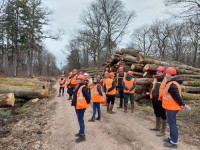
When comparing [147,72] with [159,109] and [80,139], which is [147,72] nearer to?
[159,109]

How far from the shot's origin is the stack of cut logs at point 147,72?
51.5 feet

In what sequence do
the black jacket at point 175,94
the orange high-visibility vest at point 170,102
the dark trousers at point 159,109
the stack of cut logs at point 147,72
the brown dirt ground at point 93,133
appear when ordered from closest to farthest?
1. the black jacket at point 175,94
2. the orange high-visibility vest at point 170,102
3. the brown dirt ground at point 93,133
4. the dark trousers at point 159,109
5. the stack of cut logs at point 147,72

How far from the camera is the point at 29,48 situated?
42344 millimetres

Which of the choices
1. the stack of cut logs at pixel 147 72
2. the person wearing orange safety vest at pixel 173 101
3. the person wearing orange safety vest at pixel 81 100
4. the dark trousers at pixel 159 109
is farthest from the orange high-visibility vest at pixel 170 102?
the stack of cut logs at pixel 147 72

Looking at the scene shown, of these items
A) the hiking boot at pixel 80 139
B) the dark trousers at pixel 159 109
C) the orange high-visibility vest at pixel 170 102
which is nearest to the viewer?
the orange high-visibility vest at pixel 170 102

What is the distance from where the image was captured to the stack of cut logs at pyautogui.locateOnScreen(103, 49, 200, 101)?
15.7 meters

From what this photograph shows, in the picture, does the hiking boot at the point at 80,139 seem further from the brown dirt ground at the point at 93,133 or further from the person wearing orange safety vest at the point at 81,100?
the brown dirt ground at the point at 93,133

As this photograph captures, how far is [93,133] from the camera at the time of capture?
8539 millimetres

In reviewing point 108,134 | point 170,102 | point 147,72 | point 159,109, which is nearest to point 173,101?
point 170,102

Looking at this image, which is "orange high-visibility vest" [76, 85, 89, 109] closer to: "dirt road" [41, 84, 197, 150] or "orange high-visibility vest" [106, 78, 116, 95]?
"dirt road" [41, 84, 197, 150]

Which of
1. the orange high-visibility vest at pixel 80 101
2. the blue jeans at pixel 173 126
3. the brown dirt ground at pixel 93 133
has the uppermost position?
the orange high-visibility vest at pixel 80 101

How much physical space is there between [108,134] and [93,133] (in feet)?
1.69

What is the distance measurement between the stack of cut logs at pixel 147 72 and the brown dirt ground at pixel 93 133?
345 cm

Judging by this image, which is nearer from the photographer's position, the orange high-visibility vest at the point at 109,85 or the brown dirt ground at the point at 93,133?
the brown dirt ground at the point at 93,133
